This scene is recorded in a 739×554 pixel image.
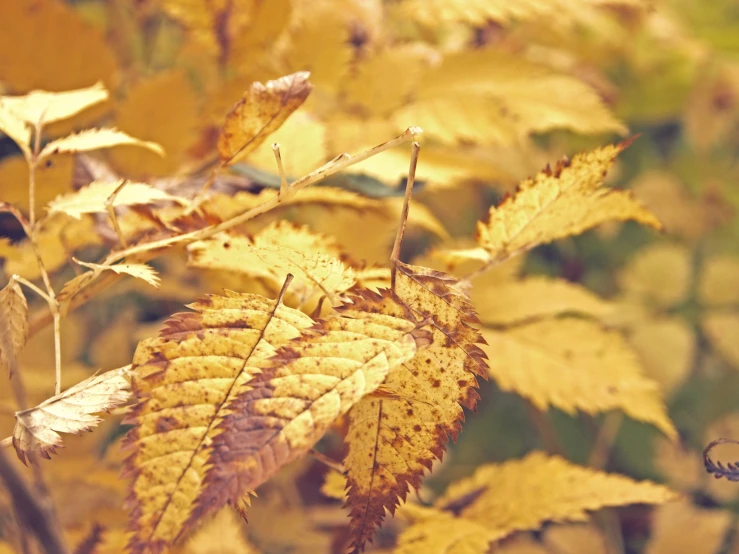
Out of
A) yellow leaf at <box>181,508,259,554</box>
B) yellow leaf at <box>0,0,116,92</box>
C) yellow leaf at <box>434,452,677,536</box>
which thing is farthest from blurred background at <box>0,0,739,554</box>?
yellow leaf at <box>434,452,677,536</box>

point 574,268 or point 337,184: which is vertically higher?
point 337,184

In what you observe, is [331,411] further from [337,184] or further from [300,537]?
[300,537]

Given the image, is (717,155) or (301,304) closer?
(301,304)

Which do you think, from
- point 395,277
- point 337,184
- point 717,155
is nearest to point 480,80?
point 337,184

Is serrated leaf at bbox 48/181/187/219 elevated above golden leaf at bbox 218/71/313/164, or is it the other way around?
golden leaf at bbox 218/71/313/164

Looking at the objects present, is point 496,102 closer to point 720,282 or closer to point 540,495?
point 540,495

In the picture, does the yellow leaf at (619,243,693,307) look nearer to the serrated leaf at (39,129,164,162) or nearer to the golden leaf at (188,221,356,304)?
the golden leaf at (188,221,356,304)

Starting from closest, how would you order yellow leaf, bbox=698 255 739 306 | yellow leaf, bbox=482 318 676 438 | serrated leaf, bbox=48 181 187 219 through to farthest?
serrated leaf, bbox=48 181 187 219, yellow leaf, bbox=482 318 676 438, yellow leaf, bbox=698 255 739 306
